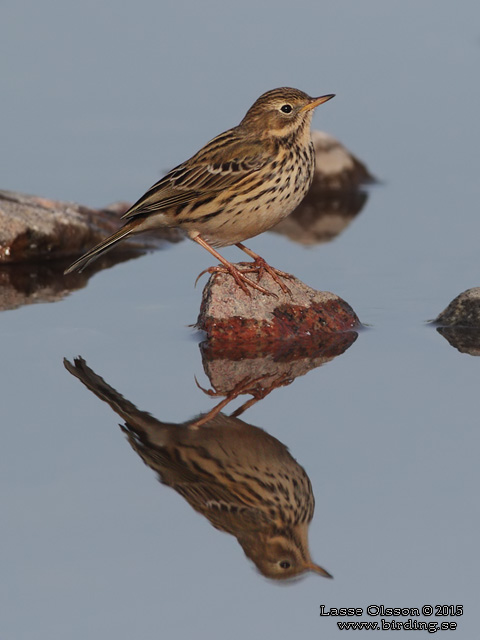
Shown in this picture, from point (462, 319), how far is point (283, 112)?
2.56 meters

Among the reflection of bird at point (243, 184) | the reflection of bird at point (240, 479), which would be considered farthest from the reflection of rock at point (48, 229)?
the reflection of bird at point (240, 479)

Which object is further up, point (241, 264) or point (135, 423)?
point (241, 264)

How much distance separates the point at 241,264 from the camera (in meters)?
12.4

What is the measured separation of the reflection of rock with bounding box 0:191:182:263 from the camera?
50.3 feet

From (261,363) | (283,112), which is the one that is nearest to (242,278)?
(261,363)

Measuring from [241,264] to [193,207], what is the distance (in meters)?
0.87

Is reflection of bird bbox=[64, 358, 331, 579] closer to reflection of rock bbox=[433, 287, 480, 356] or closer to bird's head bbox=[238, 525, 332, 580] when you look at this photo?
bird's head bbox=[238, 525, 332, 580]

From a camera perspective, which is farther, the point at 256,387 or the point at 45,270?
the point at 45,270

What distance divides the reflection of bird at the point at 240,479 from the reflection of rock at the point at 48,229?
17.7 feet

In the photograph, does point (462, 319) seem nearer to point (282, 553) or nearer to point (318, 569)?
point (282, 553)

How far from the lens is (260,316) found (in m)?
12.1

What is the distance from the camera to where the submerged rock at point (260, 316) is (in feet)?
39.6

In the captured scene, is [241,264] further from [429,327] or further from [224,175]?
[429,327]

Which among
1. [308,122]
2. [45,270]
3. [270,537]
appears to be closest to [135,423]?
[270,537]
